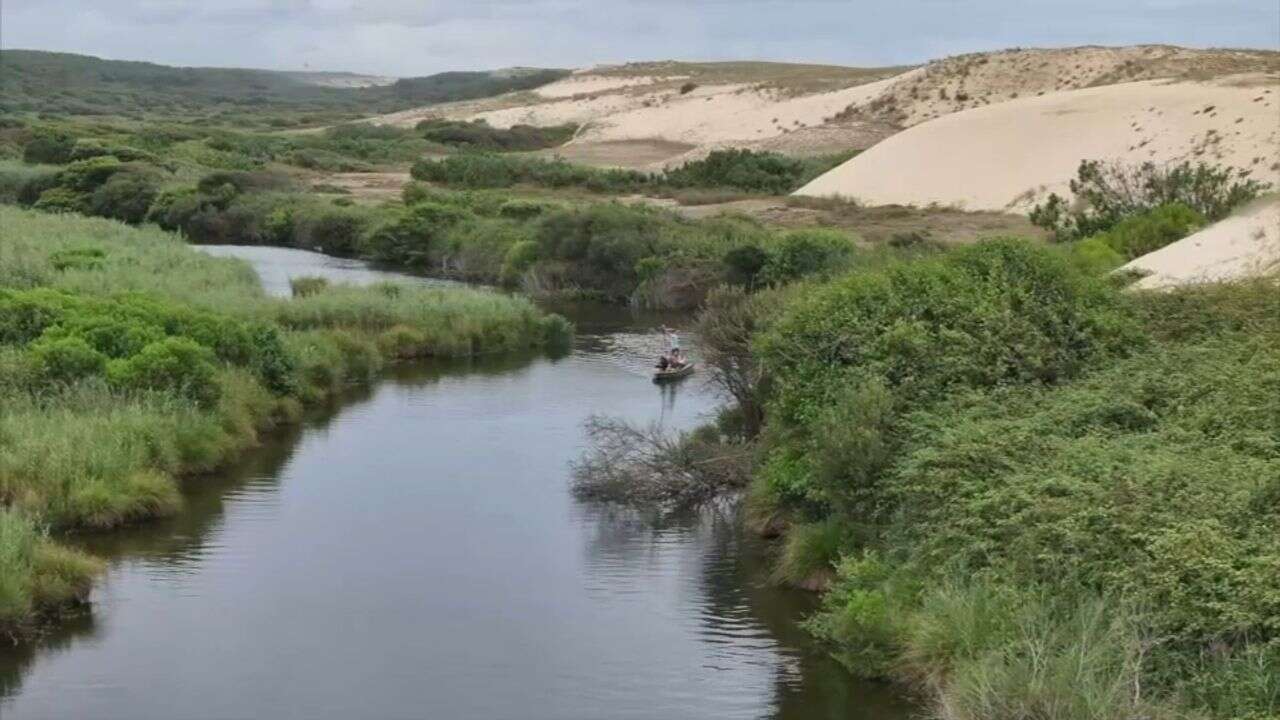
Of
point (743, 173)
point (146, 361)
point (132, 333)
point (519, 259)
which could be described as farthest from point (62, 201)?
point (146, 361)

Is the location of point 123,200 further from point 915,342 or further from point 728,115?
point 915,342

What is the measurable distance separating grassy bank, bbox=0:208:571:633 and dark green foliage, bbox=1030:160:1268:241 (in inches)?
760

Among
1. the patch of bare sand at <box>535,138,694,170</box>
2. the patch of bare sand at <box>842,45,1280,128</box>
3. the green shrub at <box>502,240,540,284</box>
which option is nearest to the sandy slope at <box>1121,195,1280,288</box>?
the green shrub at <box>502,240,540,284</box>

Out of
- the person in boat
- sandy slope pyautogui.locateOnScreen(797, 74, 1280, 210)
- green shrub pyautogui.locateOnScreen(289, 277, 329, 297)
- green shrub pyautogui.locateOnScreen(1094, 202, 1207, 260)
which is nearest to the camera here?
the person in boat

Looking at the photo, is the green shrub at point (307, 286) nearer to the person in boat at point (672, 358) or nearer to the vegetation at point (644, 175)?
the person in boat at point (672, 358)

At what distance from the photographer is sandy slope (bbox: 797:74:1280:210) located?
73.4 metres

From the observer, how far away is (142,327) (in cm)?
3697

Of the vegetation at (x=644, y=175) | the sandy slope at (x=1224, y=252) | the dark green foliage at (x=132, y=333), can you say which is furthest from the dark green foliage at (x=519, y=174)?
the dark green foliage at (x=132, y=333)

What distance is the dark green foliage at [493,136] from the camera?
468ft

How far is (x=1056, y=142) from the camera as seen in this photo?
8194 centimetres

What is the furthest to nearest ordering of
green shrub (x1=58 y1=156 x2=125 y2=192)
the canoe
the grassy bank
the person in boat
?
green shrub (x1=58 y1=156 x2=125 y2=192), the person in boat, the canoe, the grassy bank

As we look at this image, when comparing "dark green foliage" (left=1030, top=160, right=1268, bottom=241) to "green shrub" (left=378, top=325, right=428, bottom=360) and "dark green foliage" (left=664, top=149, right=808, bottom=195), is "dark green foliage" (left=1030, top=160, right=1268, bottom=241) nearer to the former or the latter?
"green shrub" (left=378, top=325, right=428, bottom=360)

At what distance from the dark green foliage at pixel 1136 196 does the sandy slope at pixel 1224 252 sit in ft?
23.6

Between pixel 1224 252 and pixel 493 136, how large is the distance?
106m
